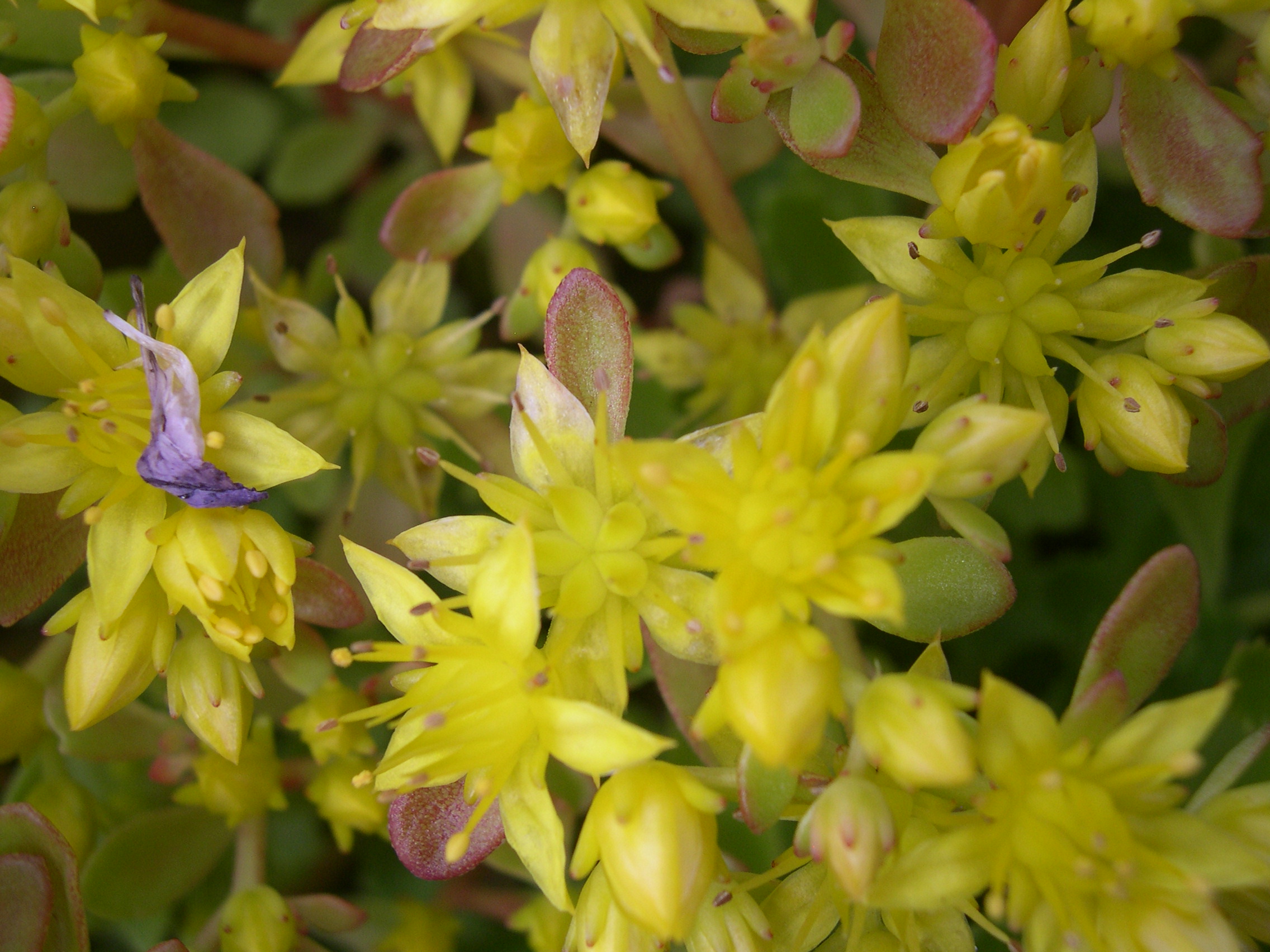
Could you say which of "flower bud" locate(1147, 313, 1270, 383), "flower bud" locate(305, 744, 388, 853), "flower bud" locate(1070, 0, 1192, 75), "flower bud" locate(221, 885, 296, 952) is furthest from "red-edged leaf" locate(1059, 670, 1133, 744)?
"flower bud" locate(221, 885, 296, 952)

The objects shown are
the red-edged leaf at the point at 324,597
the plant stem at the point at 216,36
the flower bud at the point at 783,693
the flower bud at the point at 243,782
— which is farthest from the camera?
the plant stem at the point at 216,36

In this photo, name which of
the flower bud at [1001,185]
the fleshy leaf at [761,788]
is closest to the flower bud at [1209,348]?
the flower bud at [1001,185]

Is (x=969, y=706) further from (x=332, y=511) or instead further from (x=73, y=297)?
(x=332, y=511)

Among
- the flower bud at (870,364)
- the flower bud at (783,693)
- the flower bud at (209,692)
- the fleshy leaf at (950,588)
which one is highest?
the flower bud at (870,364)

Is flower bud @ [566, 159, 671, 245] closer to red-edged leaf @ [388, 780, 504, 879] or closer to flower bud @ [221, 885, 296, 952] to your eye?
red-edged leaf @ [388, 780, 504, 879]

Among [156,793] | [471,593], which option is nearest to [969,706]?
[471,593]

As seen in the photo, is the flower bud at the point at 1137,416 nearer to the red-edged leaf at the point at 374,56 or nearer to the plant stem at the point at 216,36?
the red-edged leaf at the point at 374,56

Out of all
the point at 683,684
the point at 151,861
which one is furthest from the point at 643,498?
the point at 151,861

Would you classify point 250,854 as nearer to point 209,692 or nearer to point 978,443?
point 209,692
